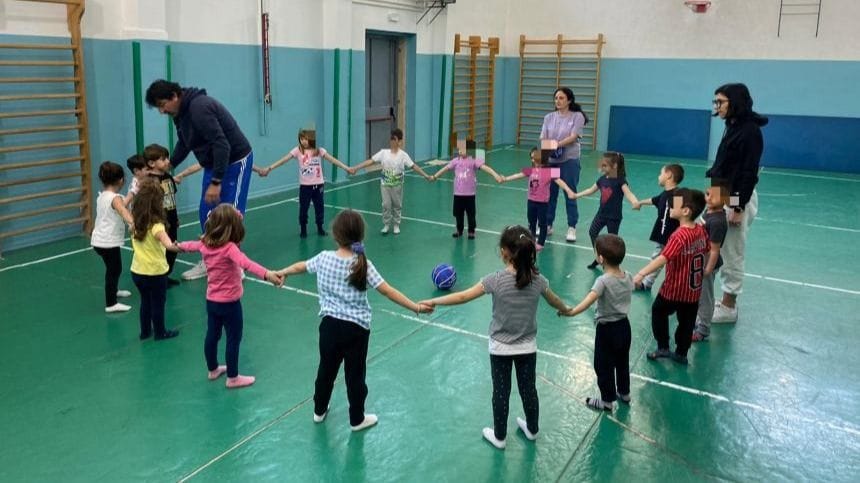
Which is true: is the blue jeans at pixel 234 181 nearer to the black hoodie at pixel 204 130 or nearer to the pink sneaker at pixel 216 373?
the black hoodie at pixel 204 130

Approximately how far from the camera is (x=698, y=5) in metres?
15.2

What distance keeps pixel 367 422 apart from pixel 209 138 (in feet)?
10.1

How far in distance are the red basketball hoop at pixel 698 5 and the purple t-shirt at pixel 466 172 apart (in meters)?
9.71

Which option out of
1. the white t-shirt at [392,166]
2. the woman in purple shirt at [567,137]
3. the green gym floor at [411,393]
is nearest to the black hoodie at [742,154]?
the green gym floor at [411,393]

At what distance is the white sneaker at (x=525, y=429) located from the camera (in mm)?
3980

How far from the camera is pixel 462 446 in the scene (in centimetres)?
392

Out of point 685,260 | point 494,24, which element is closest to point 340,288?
point 685,260

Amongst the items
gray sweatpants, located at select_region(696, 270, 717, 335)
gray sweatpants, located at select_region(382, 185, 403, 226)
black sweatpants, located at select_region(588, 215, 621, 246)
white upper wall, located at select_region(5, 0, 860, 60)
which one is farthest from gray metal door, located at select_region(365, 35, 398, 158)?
gray sweatpants, located at select_region(696, 270, 717, 335)

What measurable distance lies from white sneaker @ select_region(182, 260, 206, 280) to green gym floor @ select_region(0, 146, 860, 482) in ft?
0.40

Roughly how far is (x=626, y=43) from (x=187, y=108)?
13.1 m

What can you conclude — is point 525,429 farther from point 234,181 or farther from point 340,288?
point 234,181

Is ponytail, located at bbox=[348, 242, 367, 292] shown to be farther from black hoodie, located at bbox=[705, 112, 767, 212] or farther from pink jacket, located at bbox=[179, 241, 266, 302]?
black hoodie, located at bbox=[705, 112, 767, 212]

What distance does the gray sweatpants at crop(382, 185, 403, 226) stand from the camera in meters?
8.34

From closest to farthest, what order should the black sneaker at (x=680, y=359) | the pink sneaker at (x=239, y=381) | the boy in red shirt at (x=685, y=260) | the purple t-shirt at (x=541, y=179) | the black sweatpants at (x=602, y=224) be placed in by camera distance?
the pink sneaker at (x=239, y=381) < the boy in red shirt at (x=685, y=260) < the black sneaker at (x=680, y=359) < the black sweatpants at (x=602, y=224) < the purple t-shirt at (x=541, y=179)
